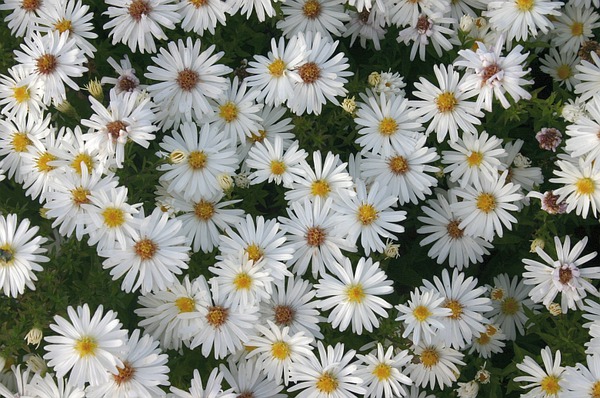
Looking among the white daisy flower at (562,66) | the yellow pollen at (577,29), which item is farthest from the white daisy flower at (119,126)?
the yellow pollen at (577,29)

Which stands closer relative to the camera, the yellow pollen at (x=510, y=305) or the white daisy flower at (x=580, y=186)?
the white daisy flower at (x=580, y=186)

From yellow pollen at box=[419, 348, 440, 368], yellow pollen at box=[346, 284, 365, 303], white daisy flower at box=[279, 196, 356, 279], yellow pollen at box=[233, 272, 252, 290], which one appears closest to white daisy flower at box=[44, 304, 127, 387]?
yellow pollen at box=[233, 272, 252, 290]

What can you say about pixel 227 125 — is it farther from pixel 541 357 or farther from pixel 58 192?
pixel 541 357

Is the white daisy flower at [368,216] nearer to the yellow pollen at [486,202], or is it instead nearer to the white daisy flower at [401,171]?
the white daisy flower at [401,171]

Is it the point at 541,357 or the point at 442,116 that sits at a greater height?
the point at 442,116

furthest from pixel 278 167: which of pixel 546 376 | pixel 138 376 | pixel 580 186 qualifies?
pixel 546 376

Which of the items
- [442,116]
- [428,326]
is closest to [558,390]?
[428,326]
